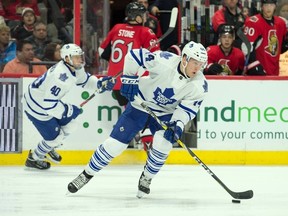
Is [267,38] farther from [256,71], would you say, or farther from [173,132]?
[173,132]

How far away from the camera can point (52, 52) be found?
30.9 feet

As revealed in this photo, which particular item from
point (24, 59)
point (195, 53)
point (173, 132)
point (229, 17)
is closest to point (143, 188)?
point (173, 132)

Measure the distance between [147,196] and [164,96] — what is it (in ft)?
2.22

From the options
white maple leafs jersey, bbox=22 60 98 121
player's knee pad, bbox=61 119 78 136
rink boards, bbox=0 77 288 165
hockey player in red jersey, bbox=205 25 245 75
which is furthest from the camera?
hockey player in red jersey, bbox=205 25 245 75

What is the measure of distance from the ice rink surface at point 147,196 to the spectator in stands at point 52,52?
0.99 meters

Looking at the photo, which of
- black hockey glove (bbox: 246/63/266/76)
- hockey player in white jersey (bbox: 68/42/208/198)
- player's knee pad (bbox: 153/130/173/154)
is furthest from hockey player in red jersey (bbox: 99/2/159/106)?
player's knee pad (bbox: 153/130/173/154)

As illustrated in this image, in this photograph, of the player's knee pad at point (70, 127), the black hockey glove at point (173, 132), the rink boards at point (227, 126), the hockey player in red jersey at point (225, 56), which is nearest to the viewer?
the black hockey glove at point (173, 132)

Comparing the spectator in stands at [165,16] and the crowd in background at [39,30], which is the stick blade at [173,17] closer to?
the crowd in background at [39,30]

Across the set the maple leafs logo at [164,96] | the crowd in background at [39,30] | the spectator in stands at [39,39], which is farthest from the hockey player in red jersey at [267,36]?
the maple leafs logo at [164,96]

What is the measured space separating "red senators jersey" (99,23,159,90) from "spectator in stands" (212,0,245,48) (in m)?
0.65

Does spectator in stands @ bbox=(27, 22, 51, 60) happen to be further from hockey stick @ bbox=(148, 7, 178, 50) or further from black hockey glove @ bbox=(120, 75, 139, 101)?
black hockey glove @ bbox=(120, 75, 139, 101)

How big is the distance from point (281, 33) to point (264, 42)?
0.18 m

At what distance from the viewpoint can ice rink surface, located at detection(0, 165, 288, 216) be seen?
6.27 m

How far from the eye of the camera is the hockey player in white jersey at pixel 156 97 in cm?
683
